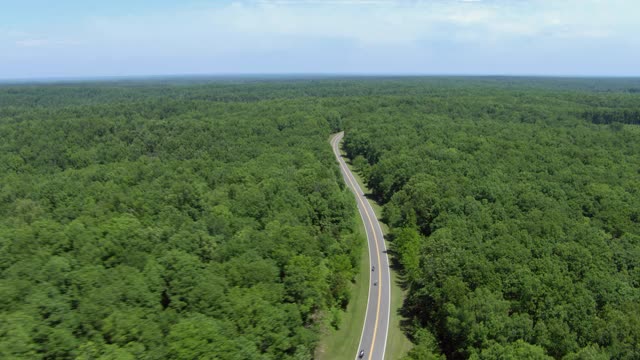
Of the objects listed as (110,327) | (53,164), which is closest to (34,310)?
(110,327)

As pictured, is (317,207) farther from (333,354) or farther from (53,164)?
(53,164)

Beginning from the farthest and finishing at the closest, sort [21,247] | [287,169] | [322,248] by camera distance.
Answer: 1. [287,169]
2. [322,248]
3. [21,247]

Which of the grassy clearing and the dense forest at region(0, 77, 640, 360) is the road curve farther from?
the dense forest at region(0, 77, 640, 360)

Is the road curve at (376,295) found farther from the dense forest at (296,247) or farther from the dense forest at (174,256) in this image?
the dense forest at (174,256)

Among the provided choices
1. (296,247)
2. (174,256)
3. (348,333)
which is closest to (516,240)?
(348,333)

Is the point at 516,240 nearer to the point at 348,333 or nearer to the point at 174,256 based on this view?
the point at 348,333

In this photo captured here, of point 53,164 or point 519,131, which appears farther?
point 519,131
